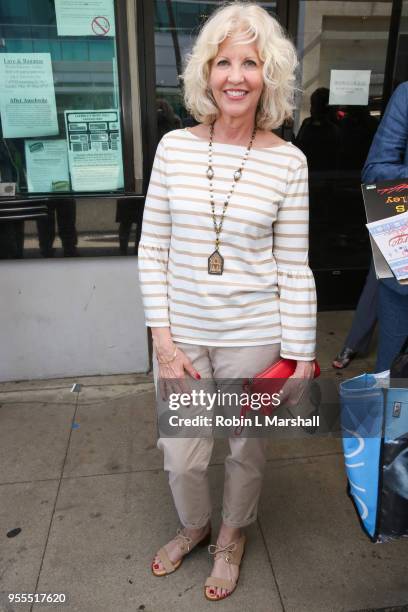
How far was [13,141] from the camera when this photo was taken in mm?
3246

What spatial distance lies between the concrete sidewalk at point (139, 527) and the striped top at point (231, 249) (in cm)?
100

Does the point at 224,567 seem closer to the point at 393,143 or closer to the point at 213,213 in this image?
the point at 213,213

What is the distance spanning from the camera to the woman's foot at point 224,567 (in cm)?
205

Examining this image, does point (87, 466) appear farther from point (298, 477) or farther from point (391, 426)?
point (391, 426)

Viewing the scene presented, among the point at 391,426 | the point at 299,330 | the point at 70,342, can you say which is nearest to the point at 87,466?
the point at 70,342

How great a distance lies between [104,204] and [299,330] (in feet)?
6.35

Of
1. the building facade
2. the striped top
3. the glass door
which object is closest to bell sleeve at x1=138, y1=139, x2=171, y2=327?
the striped top

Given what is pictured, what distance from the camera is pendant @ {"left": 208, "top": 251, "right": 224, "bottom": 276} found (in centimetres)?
174

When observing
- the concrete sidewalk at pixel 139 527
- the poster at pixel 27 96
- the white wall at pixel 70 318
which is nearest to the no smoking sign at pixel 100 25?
the poster at pixel 27 96

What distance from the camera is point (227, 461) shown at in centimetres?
205

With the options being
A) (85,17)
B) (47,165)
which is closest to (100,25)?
(85,17)

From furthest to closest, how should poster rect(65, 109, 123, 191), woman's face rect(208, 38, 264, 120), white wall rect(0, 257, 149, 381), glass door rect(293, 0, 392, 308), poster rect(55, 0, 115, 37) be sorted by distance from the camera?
1. glass door rect(293, 0, 392, 308)
2. white wall rect(0, 257, 149, 381)
3. poster rect(65, 109, 123, 191)
4. poster rect(55, 0, 115, 37)
5. woman's face rect(208, 38, 264, 120)

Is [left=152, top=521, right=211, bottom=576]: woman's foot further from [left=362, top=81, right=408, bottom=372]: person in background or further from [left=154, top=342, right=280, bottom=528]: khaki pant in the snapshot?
[left=362, top=81, right=408, bottom=372]: person in background

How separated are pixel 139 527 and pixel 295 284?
1.37m
